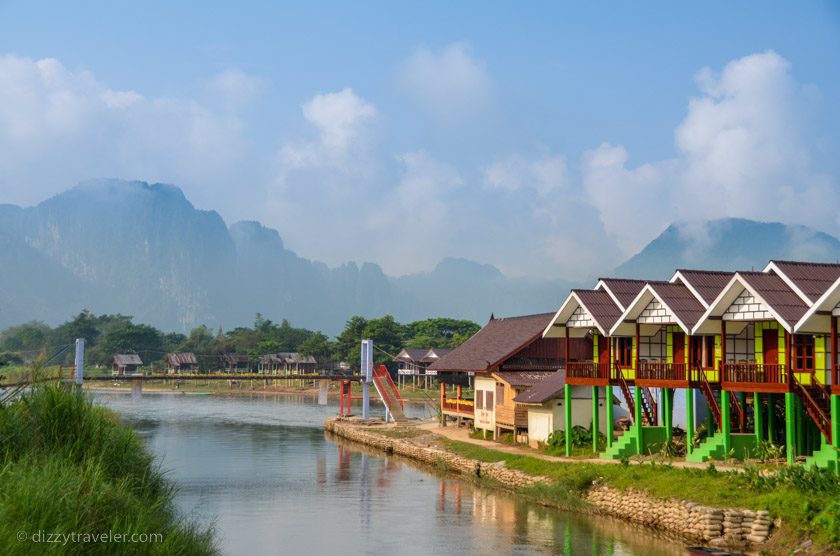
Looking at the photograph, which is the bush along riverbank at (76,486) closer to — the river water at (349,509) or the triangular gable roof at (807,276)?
the river water at (349,509)

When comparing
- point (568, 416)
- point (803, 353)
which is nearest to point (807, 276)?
point (803, 353)

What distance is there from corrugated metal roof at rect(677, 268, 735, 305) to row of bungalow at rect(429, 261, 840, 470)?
0.05 meters

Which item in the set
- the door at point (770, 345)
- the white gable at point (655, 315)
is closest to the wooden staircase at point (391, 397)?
the white gable at point (655, 315)

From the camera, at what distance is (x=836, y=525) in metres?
19.4

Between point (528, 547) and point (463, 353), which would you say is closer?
point (528, 547)

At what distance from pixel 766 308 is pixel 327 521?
14.2m

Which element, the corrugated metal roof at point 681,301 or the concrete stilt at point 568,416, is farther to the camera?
the concrete stilt at point 568,416

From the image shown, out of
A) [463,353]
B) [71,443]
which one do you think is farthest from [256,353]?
[71,443]

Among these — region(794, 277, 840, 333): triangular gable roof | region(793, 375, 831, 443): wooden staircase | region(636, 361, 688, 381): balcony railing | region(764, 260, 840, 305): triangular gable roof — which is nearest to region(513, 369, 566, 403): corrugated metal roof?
region(636, 361, 688, 381): balcony railing

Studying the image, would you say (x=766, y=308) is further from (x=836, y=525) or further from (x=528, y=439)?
(x=528, y=439)

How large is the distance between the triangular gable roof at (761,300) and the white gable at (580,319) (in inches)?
241

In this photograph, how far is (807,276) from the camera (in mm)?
26656

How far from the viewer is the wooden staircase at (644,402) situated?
1270 inches

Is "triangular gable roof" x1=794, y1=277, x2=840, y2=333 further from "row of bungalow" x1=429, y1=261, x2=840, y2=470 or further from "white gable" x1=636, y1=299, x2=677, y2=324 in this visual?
"white gable" x1=636, y1=299, x2=677, y2=324
